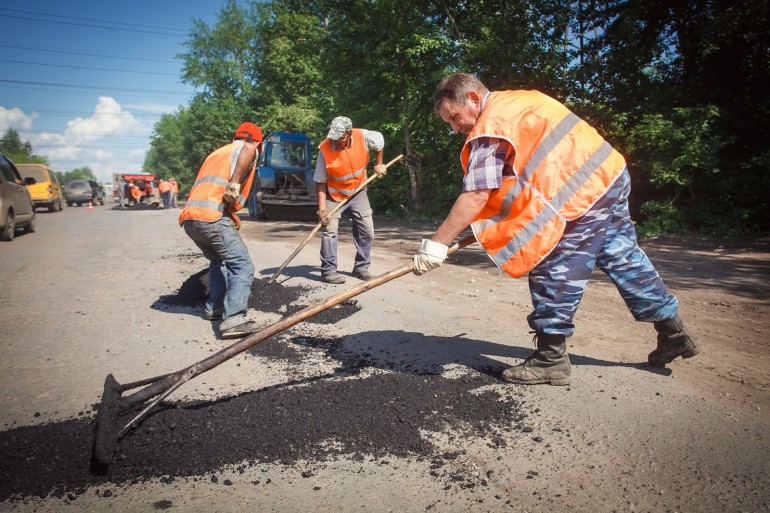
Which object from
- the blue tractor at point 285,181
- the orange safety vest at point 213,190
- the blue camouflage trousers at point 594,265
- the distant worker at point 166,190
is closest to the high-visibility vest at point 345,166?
the orange safety vest at point 213,190

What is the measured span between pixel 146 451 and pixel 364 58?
47.1 ft

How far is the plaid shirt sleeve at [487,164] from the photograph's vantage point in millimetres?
2434

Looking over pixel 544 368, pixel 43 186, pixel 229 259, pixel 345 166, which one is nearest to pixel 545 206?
pixel 544 368

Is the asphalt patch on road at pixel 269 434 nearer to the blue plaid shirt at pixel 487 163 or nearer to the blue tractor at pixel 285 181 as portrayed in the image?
the blue plaid shirt at pixel 487 163

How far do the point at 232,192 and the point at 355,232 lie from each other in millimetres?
2256

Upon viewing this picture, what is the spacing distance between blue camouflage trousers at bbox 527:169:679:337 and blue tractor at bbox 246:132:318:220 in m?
11.7

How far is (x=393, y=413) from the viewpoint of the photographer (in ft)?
8.23

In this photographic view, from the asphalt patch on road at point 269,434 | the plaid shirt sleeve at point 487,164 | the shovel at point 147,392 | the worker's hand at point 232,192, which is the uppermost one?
the plaid shirt sleeve at point 487,164

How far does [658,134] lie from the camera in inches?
376

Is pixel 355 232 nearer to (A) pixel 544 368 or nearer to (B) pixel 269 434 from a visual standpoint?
(A) pixel 544 368

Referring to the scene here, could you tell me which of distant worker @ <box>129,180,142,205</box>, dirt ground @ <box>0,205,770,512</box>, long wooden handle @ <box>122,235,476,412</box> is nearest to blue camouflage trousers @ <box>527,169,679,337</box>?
dirt ground @ <box>0,205,770,512</box>

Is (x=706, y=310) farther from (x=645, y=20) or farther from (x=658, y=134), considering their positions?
(x=645, y=20)

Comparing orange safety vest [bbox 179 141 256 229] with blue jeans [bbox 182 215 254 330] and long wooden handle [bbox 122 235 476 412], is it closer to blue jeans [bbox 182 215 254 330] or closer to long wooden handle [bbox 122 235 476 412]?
blue jeans [bbox 182 215 254 330]

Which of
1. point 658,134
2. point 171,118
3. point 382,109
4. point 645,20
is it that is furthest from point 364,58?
point 171,118
